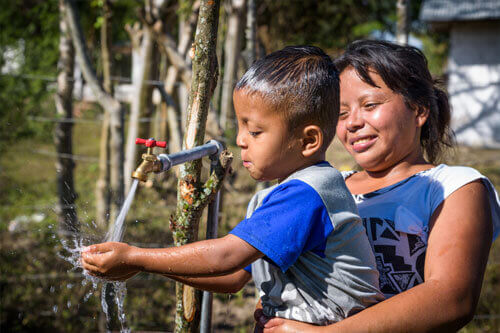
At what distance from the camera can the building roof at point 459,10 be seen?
11962 millimetres

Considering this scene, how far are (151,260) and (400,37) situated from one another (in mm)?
2694

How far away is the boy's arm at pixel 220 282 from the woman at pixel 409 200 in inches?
6.5

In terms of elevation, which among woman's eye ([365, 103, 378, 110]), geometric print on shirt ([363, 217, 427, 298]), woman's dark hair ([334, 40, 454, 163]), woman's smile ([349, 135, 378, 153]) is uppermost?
woman's dark hair ([334, 40, 454, 163])

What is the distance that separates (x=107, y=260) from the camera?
3.68ft

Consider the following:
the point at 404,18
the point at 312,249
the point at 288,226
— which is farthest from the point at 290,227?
the point at 404,18

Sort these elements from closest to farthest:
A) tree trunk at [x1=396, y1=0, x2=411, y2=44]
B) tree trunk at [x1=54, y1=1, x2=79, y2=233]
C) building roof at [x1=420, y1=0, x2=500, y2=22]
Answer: tree trunk at [x1=396, y1=0, x2=411, y2=44] < tree trunk at [x1=54, y1=1, x2=79, y2=233] < building roof at [x1=420, y1=0, x2=500, y2=22]

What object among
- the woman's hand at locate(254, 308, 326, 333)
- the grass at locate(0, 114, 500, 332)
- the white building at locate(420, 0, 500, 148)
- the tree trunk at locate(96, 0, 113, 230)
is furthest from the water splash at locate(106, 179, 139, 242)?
the white building at locate(420, 0, 500, 148)

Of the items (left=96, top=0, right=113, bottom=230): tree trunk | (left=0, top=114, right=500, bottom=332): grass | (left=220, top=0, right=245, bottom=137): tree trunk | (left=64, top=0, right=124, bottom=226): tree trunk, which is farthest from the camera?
(left=96, top=0, right=113, bottom=230): tree trunk

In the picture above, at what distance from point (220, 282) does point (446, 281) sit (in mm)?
649

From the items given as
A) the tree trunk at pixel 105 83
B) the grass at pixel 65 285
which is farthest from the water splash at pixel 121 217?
the tree trunk at pixel 105 83

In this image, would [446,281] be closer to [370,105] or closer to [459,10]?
[370,105]

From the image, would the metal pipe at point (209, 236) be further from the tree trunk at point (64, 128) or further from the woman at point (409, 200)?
the tree trunk at point (64, 128)

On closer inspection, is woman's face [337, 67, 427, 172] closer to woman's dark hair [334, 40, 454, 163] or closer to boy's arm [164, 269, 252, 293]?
woman's dark hair [334, 40, 454, 163]

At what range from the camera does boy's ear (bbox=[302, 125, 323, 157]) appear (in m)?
1.30
